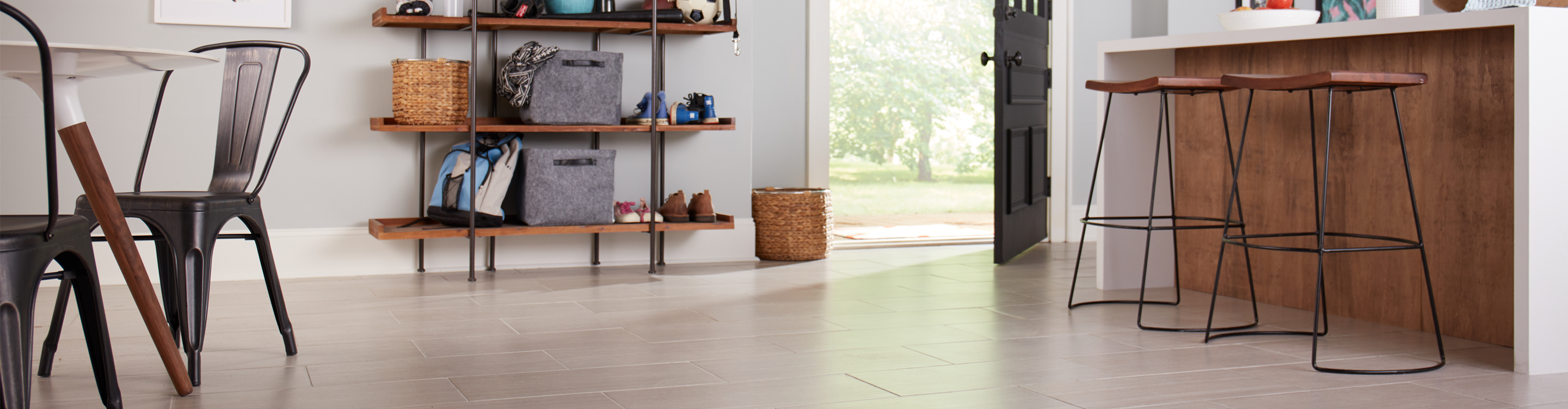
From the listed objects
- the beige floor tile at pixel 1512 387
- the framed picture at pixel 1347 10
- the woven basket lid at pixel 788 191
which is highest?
the framed picture at pixel 1347 10

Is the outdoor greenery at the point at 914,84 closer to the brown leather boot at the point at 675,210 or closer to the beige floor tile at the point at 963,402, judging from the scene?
the brown leather boot at the point at 675,210

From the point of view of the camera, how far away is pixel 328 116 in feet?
12.6

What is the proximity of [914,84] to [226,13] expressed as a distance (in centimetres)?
531

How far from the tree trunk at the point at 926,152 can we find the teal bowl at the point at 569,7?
4949mm

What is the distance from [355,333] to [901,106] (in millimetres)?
6011

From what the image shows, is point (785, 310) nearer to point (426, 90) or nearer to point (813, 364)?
point (813, 364)

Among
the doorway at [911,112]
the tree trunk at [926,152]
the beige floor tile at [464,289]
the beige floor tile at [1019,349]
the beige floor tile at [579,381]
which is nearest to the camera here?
the beige floor tile at [579,381]

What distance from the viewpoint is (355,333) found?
2.72 m

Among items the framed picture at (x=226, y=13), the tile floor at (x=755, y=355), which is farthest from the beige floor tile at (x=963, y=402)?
the framed picture at (x=226, y=13)

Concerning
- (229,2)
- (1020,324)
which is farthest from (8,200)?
(1020,324)

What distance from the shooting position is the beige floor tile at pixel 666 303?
10.4 feet

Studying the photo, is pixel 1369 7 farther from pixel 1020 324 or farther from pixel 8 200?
pixel 8 200

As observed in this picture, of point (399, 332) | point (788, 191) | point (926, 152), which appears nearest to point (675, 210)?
point (788, 191)

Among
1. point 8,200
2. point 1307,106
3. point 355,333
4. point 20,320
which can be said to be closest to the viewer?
point 20,320
